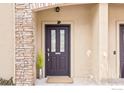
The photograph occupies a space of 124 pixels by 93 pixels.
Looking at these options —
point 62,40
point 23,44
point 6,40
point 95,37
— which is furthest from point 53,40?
point 6,40

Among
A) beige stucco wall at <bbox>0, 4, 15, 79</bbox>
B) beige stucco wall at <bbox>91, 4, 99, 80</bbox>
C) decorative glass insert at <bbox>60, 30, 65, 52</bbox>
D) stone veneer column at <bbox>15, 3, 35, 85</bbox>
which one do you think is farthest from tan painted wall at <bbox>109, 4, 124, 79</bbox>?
beige stucco wall at <bbox>0, 4, 15, 79</bbox>

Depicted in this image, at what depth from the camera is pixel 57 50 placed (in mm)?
14188

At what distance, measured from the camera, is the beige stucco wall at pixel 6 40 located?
447 inches

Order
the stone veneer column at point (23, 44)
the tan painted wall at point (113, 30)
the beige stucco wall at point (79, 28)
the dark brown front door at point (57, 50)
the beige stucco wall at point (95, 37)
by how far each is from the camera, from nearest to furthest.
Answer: the stone veneer column at point (23, 44) → the beige stucco wall at point (95, 37) → the tan painted wall at point (113, 30) → the beige stucco wall at point (79, 28) → the dark brown front door at point (57, 50)

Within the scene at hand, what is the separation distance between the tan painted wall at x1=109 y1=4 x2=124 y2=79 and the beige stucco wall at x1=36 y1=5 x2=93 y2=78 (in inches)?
32.3

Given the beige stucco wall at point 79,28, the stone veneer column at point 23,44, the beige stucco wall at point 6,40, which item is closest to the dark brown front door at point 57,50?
the beige stucco wall at point 79,28

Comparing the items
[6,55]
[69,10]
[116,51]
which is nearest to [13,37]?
[6,55]

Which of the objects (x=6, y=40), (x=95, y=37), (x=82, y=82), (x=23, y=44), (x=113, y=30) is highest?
(x=113, y=30)

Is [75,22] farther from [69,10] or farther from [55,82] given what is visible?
[55,82]

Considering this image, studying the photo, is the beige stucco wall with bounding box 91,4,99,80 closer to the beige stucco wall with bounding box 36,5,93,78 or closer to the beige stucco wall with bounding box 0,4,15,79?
the beige stucco wall with bounding box 36,5,93,78

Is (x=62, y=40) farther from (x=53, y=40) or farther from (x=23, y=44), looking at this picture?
(x=23, y=44)

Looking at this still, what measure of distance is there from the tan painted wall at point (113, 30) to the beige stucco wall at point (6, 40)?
4192mm

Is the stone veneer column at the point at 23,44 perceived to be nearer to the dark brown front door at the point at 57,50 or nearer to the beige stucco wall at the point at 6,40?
the beige stucco wall at the point at 6,40

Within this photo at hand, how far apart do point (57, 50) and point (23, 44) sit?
9.99 feet
